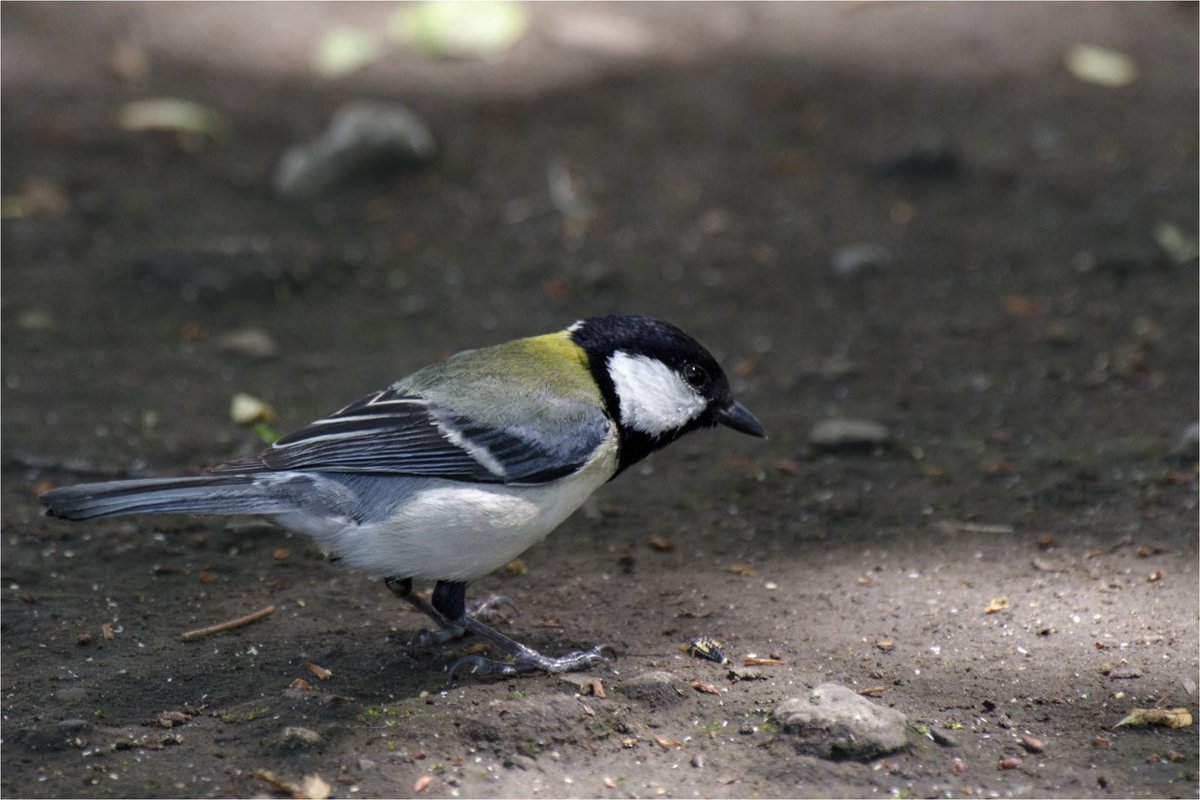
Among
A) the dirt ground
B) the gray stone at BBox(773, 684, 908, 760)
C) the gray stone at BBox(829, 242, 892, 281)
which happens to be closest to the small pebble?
→ the dirt ground

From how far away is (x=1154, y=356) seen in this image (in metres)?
5.40

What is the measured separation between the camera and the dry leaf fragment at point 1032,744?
312 cm

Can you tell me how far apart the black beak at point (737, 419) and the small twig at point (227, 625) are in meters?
1.59

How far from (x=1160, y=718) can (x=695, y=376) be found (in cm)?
166

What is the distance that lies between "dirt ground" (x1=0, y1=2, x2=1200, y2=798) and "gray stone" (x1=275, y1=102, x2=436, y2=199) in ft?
0.43

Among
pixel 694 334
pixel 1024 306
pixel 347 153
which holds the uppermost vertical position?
pixel 347 153

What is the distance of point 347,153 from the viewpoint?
7.11 meters

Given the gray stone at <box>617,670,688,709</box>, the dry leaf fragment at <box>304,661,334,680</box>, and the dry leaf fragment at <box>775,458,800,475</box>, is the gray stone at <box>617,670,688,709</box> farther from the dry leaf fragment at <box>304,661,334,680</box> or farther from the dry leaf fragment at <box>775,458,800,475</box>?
the dry leaf fragment at <box>775,458,800,475</box>

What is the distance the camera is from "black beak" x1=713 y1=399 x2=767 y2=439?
4.10 meters

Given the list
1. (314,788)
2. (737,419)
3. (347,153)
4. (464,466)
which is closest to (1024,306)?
(737,419)

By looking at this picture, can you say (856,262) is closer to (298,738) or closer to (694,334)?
(694,334)

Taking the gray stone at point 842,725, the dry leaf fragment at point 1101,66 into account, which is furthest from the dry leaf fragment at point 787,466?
the dry leaf fragment at point 1101,66

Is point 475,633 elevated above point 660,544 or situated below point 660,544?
below

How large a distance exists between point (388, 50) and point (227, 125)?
4.53ft
